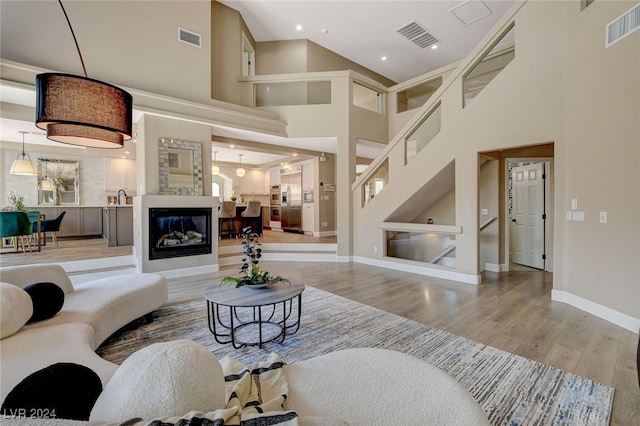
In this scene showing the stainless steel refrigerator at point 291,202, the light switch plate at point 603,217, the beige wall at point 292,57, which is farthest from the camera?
the stainless steel refrigerator at point 291,202

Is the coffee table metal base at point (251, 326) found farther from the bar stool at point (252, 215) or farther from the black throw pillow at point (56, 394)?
the bar stool at point (252, 215)

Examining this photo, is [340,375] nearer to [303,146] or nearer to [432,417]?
[432,417]

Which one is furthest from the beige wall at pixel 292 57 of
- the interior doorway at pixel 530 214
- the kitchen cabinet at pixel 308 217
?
the interior doorway at pixel 530 214

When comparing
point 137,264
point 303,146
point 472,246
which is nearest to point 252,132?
point 303,146

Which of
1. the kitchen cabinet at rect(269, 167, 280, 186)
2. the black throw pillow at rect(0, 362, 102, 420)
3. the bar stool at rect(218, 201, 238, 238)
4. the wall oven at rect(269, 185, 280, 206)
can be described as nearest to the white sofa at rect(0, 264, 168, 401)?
the black throw pillow at rect(0, 362, 102, 420)

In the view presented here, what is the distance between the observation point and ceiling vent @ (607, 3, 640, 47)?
9.21 feet

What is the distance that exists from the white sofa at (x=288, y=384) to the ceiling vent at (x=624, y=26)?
3976 millimetres

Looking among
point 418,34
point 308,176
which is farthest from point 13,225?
point 418,34

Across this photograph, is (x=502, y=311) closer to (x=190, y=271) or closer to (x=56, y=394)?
(x=56, y=394)

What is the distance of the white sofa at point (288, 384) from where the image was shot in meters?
0.84

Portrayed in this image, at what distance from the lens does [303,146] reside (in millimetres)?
7473

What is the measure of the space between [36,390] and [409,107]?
771cm

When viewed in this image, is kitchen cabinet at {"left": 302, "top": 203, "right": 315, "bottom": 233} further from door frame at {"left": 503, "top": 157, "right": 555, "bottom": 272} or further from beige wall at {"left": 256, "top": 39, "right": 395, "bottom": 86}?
door frame at {"left": 503, "top": 157, "right": 555, "bottom": 272}

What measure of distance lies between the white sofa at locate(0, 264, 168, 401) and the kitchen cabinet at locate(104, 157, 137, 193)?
753 cm
